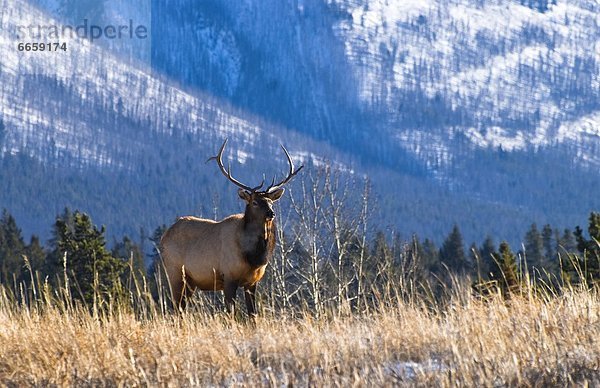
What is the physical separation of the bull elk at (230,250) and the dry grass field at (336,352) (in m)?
4.21

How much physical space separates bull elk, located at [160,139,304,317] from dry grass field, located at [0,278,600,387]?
4206mm

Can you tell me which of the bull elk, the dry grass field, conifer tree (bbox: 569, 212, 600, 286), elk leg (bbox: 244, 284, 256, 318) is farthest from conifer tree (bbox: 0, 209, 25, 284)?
the dry grass field

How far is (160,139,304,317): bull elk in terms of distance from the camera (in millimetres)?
13352

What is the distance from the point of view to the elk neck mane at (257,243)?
1334 centimetres

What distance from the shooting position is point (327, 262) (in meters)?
30.4

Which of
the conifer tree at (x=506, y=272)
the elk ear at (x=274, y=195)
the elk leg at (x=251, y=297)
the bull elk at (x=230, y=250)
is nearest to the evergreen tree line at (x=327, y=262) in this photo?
the conifer tree at (x=506, y=272)

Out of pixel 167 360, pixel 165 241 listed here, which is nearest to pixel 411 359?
pixel 167 360

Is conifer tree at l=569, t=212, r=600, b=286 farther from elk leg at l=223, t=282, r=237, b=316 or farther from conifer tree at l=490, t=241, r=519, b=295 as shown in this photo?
elk leg at l=223, t=282, r=237, b=316

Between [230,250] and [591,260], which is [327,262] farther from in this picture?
[230,250]

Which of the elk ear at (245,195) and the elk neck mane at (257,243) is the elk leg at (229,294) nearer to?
the elk neck mane at (257,243)

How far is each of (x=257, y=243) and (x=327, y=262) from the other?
56.2ft

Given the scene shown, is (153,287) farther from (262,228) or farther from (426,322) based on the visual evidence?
(426,322)

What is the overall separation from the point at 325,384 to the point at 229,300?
6.54 meters

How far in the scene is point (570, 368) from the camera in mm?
6484
